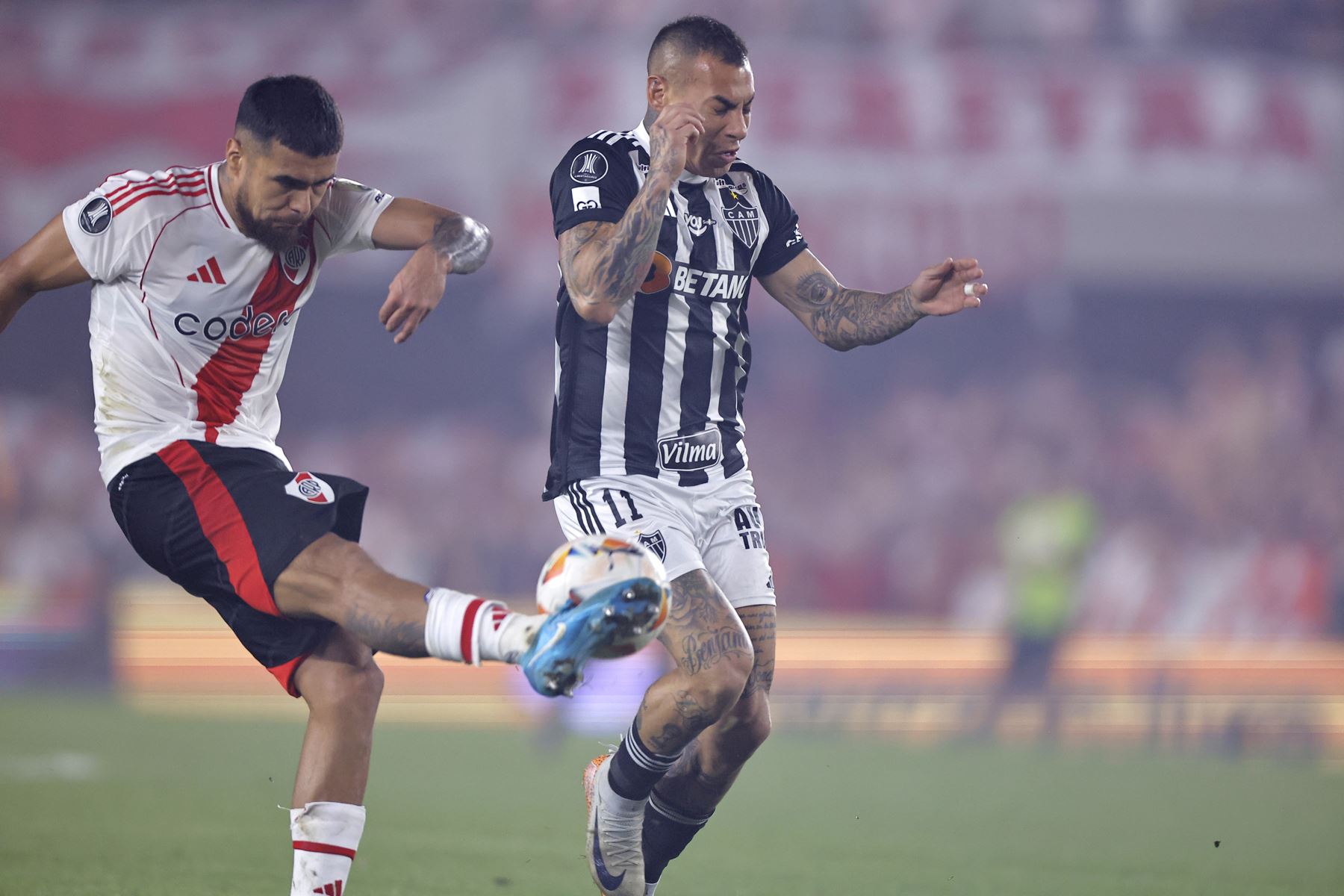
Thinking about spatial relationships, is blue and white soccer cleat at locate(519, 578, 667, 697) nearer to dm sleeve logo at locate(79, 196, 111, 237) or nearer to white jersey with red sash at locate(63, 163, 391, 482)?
white jersey with red sash at locate(63, 163, 391, 482)

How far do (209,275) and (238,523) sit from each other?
2.37ft

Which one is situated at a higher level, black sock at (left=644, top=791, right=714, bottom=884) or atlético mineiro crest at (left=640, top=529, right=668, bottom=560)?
atlético mineiro crest at (left=640, top=529, right=668, bottom=560)

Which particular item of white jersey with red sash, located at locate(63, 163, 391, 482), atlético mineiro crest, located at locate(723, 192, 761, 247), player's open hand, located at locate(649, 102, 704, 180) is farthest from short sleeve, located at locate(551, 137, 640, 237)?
white jersey with red sash, located at locate(63, 163, 391, 482)

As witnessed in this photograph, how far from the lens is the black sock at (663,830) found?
447 centimetres

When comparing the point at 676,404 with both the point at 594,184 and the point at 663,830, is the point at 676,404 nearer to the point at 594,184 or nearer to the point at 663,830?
the point at 594,184

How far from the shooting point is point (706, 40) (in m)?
4.40

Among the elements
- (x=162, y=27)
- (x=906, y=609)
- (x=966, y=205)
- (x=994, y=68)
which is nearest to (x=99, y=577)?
(x=162, y=27)

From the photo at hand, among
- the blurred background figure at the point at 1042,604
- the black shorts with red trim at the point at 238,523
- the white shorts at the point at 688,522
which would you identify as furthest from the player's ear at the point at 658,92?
the blurred background figure at the point at 1042,604

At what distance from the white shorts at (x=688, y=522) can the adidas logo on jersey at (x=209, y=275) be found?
1.20 meters

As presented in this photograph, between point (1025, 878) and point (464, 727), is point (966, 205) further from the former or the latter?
point (1025, 878)

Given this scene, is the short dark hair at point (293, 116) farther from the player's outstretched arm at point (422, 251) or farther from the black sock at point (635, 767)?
the black sock at point (635, 767)

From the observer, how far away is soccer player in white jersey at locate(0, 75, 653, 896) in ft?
11.6

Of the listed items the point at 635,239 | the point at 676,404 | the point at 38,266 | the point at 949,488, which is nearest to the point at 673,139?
the point at 635,239

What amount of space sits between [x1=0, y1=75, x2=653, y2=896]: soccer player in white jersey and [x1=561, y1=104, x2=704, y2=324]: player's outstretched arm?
0.32 metres
